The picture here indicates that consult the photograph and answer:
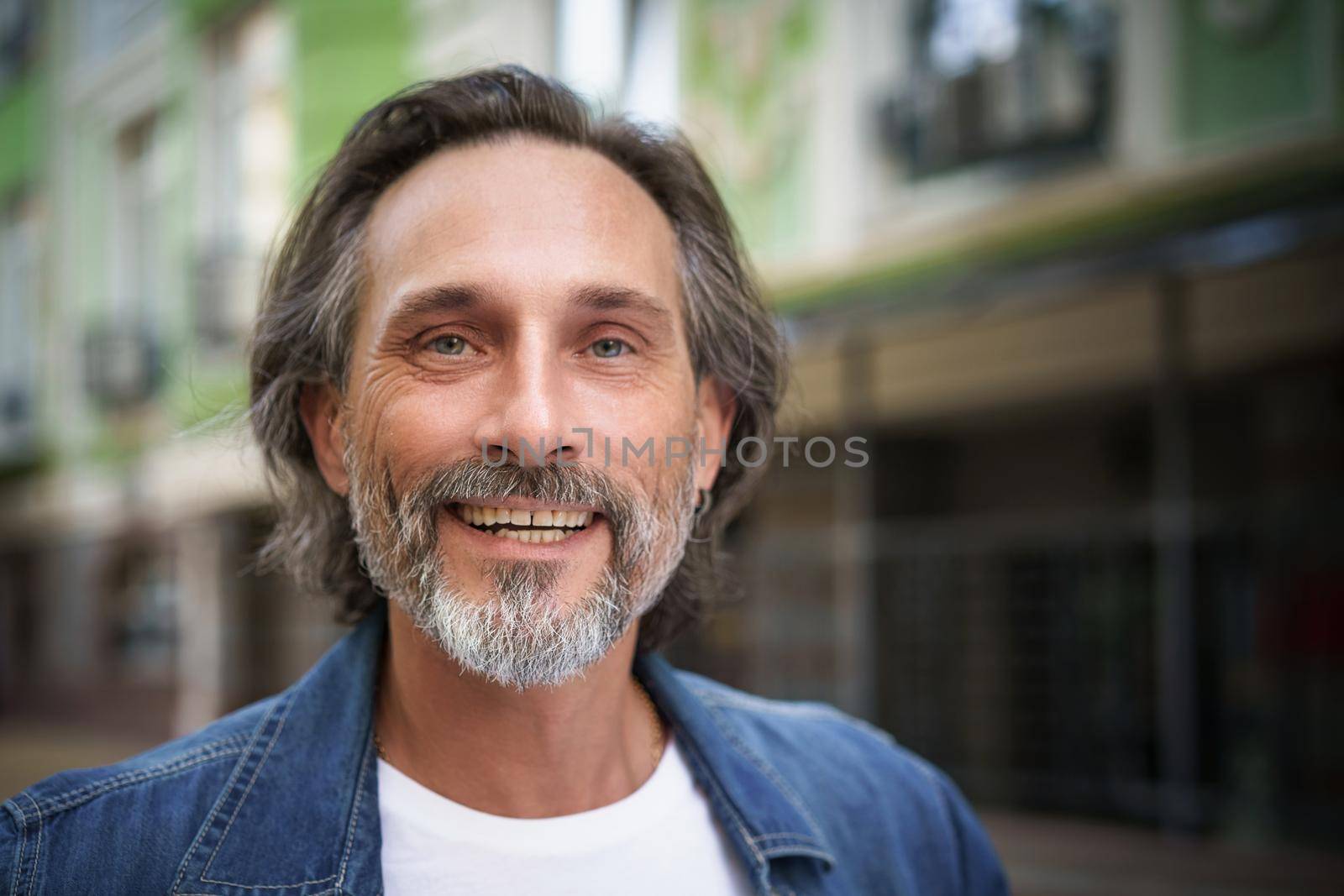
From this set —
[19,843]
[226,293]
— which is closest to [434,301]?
[19,843]

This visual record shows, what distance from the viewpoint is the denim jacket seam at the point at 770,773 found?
1.72 metres

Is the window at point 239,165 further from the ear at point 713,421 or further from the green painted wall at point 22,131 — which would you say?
the ear at point 713,421

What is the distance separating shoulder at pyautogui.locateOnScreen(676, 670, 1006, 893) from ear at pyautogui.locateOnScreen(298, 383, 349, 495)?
0.61m

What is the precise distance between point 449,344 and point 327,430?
32 cm

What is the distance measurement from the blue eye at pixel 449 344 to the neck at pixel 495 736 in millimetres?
359

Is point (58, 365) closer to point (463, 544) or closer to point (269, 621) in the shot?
point (269, 621)

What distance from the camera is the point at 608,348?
1.60 meters

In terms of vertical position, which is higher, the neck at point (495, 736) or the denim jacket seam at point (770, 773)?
the neck at point (495, 736)

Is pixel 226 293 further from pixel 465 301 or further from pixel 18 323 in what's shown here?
pixel 465 301

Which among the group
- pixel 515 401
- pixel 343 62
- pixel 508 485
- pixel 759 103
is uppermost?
pixel 343 62

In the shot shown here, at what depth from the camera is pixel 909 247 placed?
22.5 feet

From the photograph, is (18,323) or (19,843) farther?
(18,323)

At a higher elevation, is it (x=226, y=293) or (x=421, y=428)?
(x=226, y=293)

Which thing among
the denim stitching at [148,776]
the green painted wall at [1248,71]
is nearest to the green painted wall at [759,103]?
the green painted wall at [1248,71]
